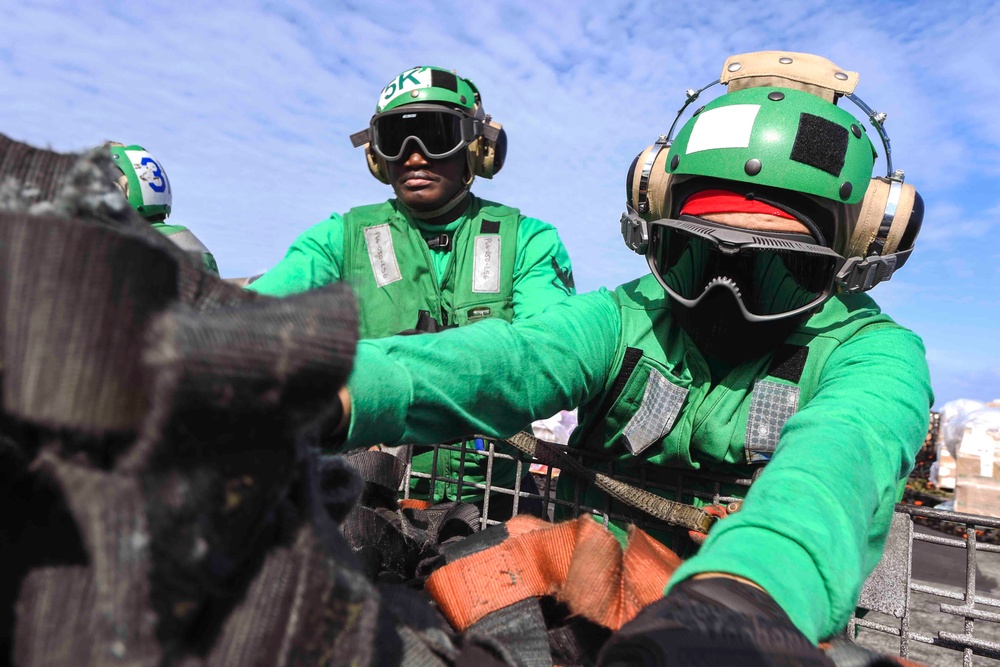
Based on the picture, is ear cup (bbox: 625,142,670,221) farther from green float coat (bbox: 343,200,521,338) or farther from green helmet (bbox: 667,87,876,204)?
green float coat (bbox: 343,200,521,338)

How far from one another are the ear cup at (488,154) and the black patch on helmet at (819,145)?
1.98 m

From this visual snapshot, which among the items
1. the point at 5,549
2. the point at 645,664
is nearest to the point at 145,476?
the point at 5,549

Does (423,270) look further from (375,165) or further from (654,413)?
(654,413)

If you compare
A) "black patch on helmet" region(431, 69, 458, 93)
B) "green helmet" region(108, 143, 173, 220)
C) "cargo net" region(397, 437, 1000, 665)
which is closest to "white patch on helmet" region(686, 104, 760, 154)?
"cargo net" region(397, 437, 1000, 665)

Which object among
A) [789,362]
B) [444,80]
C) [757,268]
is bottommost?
[789,362]

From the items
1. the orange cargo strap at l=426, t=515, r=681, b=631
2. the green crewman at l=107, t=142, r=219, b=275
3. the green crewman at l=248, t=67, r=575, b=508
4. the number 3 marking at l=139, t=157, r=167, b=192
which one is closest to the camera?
the orange cargo strap at l=426, t=515, r=681, b=631

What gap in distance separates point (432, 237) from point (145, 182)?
2.94 m

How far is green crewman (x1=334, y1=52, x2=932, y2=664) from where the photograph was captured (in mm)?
1433

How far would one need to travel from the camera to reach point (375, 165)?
12.0ft

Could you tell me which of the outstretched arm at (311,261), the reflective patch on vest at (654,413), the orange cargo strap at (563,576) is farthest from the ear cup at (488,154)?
the orange cargo strap at (563,576)

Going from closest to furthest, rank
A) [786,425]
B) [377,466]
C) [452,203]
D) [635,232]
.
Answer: [786,425]
[377,466]
[635,232]
[452,203]

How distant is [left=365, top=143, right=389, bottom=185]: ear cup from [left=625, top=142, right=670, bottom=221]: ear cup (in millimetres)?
1770

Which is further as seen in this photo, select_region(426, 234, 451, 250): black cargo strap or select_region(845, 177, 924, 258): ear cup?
select_region(426, 234, 451, 250): black cargo strap

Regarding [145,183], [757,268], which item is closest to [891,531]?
[757,268]
